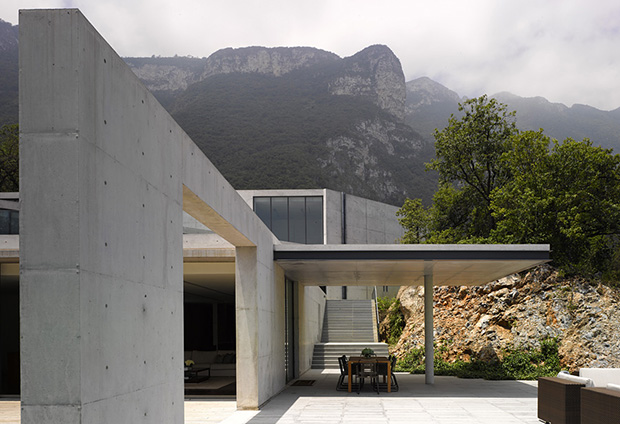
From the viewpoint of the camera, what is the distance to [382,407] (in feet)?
39.0

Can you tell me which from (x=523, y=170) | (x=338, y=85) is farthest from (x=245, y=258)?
(x=338, y=85)

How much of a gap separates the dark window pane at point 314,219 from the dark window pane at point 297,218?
240mm

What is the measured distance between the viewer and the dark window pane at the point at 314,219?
108 feet

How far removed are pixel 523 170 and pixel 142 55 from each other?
225ft

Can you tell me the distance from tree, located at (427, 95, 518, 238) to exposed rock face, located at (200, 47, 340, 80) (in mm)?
51138

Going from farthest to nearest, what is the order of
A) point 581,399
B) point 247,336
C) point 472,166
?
1. point 472,166
2. point 247,336
3. point 581,399

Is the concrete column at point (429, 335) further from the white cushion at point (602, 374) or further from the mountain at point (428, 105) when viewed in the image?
the mountain at point (428, 105)

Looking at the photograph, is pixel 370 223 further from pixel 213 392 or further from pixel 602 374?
pixel 602 374

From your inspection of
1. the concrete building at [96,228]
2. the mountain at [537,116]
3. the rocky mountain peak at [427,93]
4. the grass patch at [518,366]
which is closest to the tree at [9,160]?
the grass patch at [518,366]

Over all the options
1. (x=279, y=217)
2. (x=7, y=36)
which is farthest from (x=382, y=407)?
(x=7, y=36)

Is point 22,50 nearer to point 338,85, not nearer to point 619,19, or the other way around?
point 619,19

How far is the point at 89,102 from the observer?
439 centimetres

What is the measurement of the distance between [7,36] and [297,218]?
43.3 meters

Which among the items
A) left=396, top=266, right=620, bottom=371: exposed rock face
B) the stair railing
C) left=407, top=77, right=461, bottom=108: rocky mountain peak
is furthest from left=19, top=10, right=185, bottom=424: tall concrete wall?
left=407, top=77, right=461, bottom=108: rocky mountain peak
